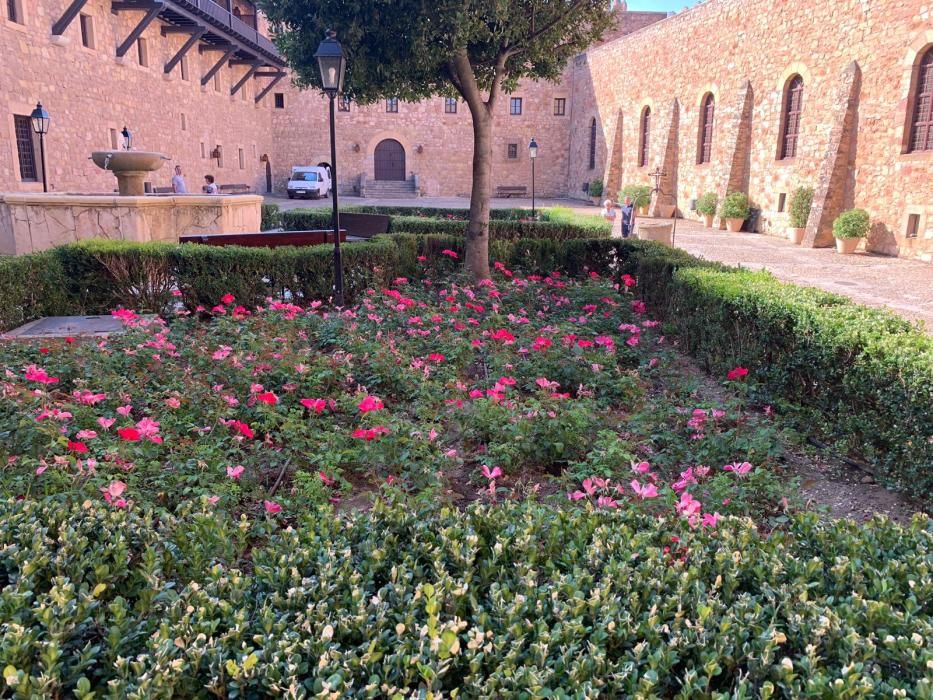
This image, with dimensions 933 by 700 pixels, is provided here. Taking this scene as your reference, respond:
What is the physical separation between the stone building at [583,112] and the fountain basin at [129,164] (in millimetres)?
6070

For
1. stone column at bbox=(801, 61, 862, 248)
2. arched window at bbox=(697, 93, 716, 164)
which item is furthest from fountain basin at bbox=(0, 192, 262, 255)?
arched window at bbox=(697, 93, 716, 164)

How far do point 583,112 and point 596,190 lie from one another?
4931 mm

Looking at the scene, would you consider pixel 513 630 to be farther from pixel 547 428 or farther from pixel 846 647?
pixel 547 428

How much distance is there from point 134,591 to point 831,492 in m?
3.44

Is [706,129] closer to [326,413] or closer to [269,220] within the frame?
[269,220]

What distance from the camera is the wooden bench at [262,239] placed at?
8258mm

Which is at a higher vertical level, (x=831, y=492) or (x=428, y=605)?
(x=428, y=605)

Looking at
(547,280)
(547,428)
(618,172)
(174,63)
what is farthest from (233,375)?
(618,172)

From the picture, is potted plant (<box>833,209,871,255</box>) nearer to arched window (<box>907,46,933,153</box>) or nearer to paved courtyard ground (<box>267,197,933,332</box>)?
paved courtyard ground (<box>267,197,933,332</box>)

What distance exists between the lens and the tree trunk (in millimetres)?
9141

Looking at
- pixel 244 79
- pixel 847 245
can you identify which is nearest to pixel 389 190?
pixel 244 79

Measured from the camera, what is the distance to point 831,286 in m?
11.4

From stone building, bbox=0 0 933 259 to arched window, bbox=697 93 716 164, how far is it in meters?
0.09

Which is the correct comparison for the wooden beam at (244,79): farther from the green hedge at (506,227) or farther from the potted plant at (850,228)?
the potted plant at (850,228)
